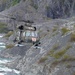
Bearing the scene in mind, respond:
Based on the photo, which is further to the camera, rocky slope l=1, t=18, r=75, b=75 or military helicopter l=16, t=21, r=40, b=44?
military helicopter l=16, t=21, r=40, b=44

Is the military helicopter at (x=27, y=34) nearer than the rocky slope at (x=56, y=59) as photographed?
No

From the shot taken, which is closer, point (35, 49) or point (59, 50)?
point (59, 50)

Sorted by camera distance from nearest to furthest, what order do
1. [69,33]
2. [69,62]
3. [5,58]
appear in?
[69,62]
[69,33]
[5,58]

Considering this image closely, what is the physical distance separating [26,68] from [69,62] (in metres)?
12.3

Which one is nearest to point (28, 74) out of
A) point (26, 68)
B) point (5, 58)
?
point (26, 68)

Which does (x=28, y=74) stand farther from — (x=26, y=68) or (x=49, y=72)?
(x=49, y=72)

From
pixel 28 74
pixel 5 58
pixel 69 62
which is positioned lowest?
pixel 5 58

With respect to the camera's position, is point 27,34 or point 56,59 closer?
point 56,59

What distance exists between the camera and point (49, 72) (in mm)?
52688

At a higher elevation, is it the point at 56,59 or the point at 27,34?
the point at 27,34

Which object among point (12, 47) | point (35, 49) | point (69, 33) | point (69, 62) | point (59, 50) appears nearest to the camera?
point (69, 62)

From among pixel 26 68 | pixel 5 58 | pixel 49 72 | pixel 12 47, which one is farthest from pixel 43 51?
pixel 12 47

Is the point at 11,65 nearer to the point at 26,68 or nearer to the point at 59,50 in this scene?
the point at 26,68

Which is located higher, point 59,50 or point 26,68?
point 59,50
